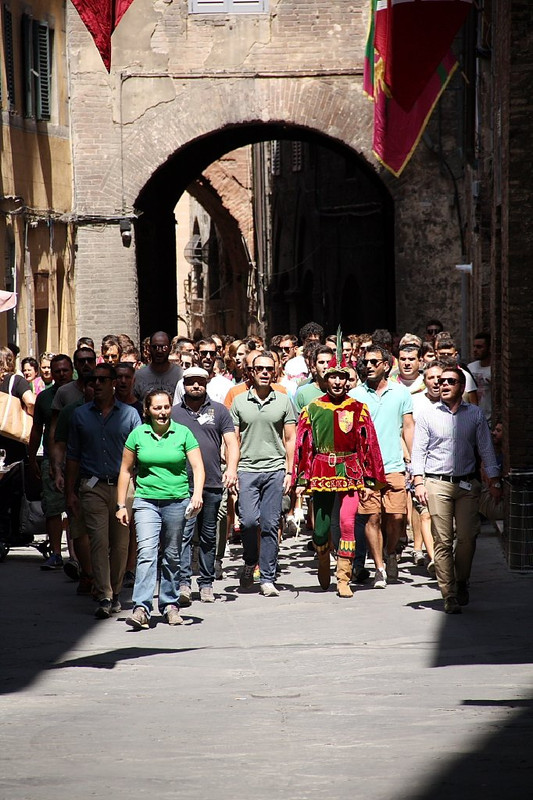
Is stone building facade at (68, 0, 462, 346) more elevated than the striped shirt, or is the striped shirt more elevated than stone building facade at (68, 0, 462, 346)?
stone building facade at (68, 0, 462, 346)

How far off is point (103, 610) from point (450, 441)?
2.59 m

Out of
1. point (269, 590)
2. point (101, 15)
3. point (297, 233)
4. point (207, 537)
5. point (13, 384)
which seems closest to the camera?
point (207, 537)

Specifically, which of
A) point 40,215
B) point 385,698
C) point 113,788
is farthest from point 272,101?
point 113,788

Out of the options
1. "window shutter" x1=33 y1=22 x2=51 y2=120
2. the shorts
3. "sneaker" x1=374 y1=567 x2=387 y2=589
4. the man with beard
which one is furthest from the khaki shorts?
"window shutter" x1=33 y1=22 x2=51 y2=120

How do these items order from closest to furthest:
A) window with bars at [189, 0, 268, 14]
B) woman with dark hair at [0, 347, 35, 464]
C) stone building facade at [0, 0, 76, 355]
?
woman with dark hair at [0, 347, 35, 464]
stone building facade at [0, 0, 76, 355]
window with bars at [189, 0, 268, 14]

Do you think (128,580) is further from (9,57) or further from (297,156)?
(297,156)

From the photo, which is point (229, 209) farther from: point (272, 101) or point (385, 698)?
point (385, 698)

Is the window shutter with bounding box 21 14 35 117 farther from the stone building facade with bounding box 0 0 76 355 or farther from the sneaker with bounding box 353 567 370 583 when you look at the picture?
the sneaker with bounding box 353 567 370 583

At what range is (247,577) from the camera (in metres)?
11.7

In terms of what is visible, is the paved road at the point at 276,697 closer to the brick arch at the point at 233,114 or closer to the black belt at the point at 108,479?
the black belt at the point at 108,479

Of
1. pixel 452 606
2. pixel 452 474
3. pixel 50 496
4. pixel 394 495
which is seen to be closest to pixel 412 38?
pixel 394 495

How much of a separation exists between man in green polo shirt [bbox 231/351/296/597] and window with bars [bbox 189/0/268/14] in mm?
13810

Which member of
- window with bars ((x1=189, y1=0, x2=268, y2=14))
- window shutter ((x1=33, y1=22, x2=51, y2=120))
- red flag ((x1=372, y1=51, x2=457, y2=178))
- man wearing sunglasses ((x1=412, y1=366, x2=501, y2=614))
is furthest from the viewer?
window with bars ((x1=189, y1=0, x2=268, y2=14))

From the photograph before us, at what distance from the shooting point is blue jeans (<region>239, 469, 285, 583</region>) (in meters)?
11.4
